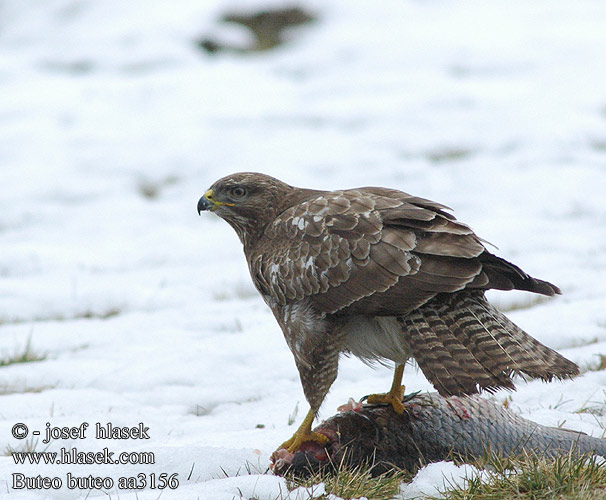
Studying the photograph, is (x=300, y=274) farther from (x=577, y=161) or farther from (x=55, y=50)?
(x=55, y=50)

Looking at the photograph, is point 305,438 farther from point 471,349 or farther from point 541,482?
point 541,482

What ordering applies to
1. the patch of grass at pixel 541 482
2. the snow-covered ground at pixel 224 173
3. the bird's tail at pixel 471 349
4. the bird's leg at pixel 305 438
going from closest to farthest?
the patch of grass at pixel 541 482
the bird's tail at pixel 471 349
the bird's leg at pixel 305 438
the snow-covered ground at pixel 224 173

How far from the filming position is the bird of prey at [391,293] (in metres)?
3.67

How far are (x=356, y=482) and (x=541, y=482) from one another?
30.4 inches

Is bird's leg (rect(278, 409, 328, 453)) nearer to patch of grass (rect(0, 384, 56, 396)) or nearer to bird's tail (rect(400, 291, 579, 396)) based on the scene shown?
bird's tail (rect(400, 291, 579, 396))

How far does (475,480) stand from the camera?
3.40m

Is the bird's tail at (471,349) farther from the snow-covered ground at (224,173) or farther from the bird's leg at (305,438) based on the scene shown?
the bird's leg at (305,438)

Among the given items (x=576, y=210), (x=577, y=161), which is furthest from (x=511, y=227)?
(x=577, y=161)

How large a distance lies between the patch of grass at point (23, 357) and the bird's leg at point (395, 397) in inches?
117

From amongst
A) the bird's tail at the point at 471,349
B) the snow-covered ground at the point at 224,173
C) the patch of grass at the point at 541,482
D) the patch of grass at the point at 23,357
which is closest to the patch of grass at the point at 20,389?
the snow-covered ground at the point at 224,173

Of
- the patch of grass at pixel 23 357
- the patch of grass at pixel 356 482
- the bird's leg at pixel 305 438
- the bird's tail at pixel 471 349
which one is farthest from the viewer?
the patch of grass at pixel 23 357

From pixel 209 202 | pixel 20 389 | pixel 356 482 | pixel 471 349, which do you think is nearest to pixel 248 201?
pixel 209 202

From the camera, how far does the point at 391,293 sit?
3928 mm

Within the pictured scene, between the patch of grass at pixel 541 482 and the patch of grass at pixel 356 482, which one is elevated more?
the patch of grass at pixel 541 482
